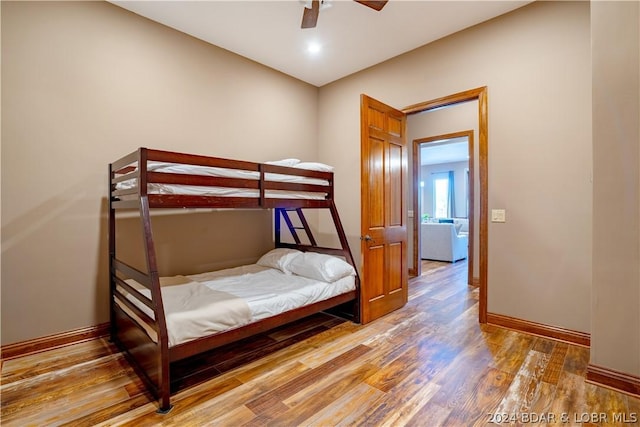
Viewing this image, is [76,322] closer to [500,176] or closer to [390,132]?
[390,132]

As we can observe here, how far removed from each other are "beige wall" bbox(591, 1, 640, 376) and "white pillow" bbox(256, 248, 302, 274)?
2440 mm

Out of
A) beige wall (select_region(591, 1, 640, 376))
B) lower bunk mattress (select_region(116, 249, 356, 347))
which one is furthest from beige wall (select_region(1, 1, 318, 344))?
beige wall (select_region(591, 1, 640, 376))

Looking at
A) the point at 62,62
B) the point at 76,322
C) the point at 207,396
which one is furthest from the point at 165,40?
the point at 207,396

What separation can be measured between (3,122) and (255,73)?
2411mm

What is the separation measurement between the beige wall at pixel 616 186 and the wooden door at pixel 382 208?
5.47 ft

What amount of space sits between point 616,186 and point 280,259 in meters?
2.78

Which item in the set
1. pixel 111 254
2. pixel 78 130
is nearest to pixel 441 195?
pixel 111 254

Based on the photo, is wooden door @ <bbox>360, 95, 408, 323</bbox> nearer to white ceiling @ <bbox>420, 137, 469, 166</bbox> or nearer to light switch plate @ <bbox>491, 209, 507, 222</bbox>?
light switch plate @ <bbox>491, 209, 507, 222</bbox>

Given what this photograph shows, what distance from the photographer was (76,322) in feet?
8.39

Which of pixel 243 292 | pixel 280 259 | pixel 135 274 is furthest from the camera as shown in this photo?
pixel 280 259

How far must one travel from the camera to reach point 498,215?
292 cm

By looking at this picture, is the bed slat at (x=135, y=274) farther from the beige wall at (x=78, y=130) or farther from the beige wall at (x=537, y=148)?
the beige wall at (x=537, y=148)

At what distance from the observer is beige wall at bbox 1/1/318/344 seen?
2305 mm

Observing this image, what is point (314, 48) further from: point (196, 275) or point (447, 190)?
point (447, 190)
